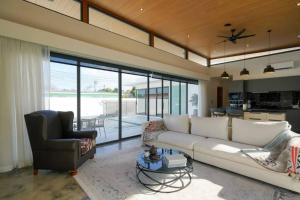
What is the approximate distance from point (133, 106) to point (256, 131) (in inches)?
150

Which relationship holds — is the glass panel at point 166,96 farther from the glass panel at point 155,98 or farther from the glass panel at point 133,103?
the glass panel at point 133,103

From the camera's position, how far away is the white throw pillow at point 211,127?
355cm

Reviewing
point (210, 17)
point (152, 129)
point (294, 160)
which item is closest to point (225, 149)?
point (294, 160)

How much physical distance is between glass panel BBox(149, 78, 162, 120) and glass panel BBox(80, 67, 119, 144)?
1.63 metres

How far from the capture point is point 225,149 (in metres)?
2.93

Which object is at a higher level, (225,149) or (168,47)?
(168,47)

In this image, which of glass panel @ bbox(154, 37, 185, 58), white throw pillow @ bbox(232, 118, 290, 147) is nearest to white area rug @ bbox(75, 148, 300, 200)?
white throw pillow @ bbox(232, 118, 290, 147)

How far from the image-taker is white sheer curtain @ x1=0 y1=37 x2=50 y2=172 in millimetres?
2955

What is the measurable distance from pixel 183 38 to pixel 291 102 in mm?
5017

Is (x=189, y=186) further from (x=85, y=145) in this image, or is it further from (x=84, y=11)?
(x=84, y=11)

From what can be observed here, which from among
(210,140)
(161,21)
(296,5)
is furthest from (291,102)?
(161,21)

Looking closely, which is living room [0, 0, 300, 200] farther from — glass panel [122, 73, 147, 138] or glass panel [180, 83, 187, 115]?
glass panel [180, 83, 187, 115]

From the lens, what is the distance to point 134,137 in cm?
555

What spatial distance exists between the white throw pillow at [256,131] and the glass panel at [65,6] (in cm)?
427
